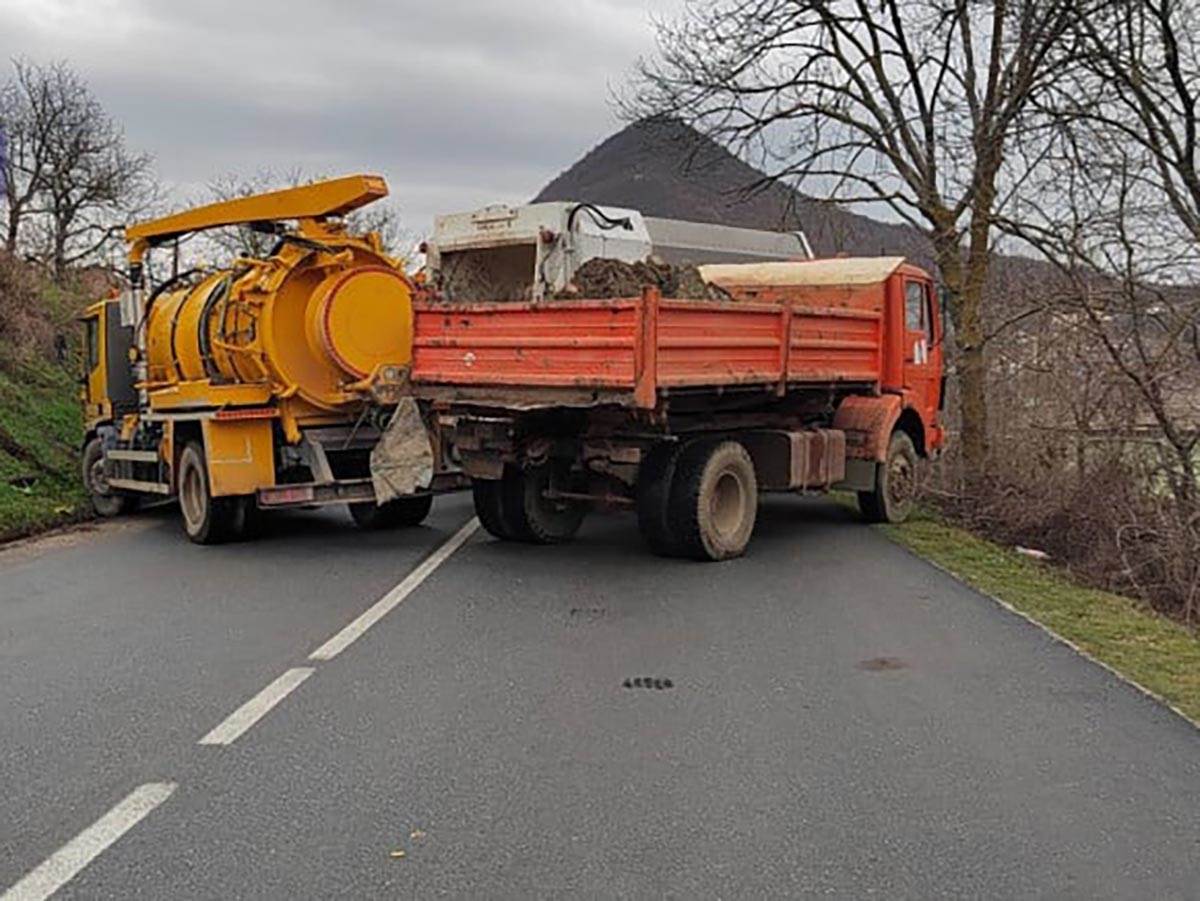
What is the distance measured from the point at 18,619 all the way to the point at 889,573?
6625 mm

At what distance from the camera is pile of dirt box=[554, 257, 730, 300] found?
10.6 m

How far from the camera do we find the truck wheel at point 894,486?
13.9 m

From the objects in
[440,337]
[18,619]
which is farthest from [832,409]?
[18,619]

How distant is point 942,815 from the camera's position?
4.77 metres

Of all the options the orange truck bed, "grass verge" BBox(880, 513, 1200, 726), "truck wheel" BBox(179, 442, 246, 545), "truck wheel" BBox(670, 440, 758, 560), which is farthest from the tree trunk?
"truck wheel" BBox(179, 442, 246, 545)

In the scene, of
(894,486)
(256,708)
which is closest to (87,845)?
(256,708)

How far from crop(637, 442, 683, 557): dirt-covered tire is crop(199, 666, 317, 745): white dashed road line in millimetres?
4457

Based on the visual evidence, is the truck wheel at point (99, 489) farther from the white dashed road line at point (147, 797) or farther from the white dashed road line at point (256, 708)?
the white dashed road line at point (256, 708)

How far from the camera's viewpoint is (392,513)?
13633mm

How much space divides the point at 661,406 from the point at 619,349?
653mm

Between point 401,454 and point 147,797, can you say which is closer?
point 147,797

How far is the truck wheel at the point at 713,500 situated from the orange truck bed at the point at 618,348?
0.79 meters

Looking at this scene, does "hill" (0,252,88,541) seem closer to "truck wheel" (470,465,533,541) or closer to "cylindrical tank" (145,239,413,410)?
"cylindrical tank" (145,239,413,410)

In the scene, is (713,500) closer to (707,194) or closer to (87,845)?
(87,845)
